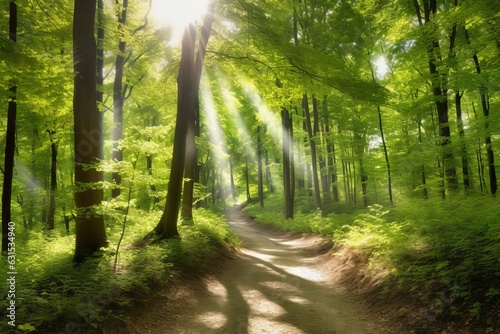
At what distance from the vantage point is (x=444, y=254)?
552 cm

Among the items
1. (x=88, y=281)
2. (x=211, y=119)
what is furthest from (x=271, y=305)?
(x=211, y=119)

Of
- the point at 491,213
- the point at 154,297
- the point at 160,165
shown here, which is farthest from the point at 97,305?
the point at 160,165

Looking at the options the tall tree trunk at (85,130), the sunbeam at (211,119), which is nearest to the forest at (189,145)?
the tall tree trunk at (85,130)

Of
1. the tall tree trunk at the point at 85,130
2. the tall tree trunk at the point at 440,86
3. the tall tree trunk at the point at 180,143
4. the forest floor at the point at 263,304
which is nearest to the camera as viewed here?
the forest floor at the point at 263,304

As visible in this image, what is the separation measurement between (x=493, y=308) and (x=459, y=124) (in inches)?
434

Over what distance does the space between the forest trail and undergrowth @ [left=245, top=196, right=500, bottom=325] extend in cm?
102

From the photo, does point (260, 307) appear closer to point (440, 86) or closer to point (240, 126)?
point (440, 86)

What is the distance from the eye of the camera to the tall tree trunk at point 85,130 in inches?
260

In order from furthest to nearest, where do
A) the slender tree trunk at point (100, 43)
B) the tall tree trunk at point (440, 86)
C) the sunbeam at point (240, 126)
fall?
1. the sunbeam at point (240, 126)
2. the slender tree trunk at point (100, 43)
3. the tall tree trunk at point (440, 86)

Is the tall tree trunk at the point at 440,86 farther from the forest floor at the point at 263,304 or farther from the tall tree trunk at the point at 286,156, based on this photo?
the tall tree trunk at the point at 286,156

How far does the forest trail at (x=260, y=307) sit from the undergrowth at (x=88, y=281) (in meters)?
0.51

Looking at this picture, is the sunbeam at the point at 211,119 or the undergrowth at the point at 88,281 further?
the sunbeam at the point at 211,119

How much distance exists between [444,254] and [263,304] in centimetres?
351

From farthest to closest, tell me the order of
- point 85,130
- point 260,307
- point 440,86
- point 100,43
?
point 100,43, point 440,86, point 85,130, point 260,307
